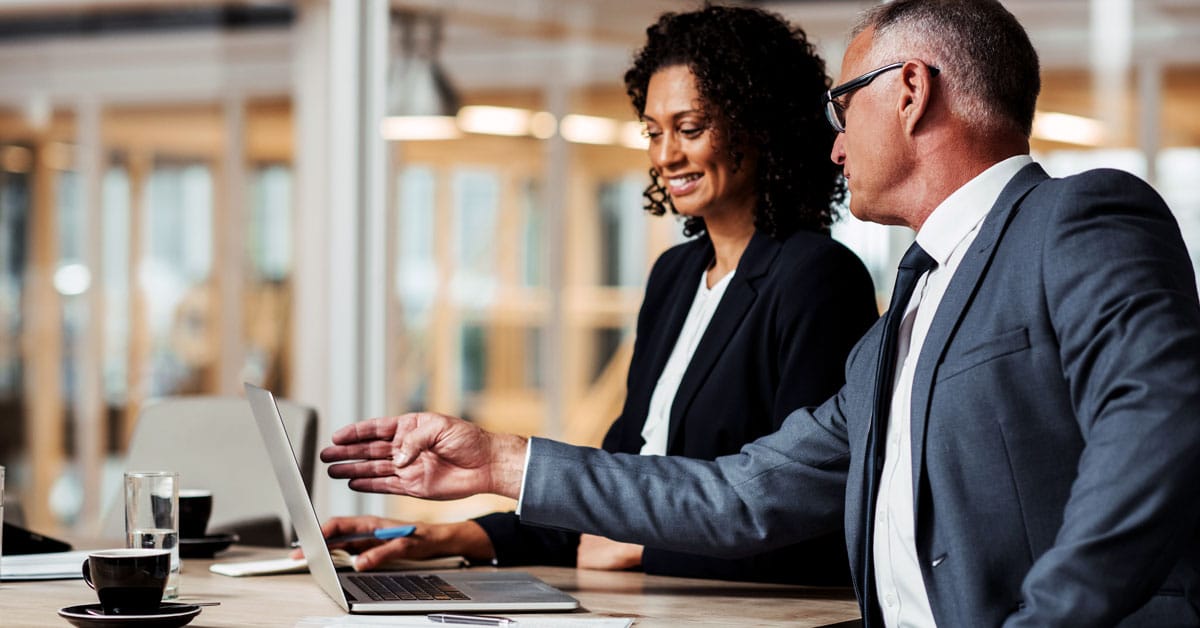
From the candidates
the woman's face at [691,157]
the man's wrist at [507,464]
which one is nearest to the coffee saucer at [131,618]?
the man's wrist at [507,464]

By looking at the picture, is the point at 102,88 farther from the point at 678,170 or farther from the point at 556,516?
the point at 556,516

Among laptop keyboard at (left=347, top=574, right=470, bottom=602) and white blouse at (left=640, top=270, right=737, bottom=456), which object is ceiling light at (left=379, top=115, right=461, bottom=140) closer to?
white blouse at (left=640, top=270, right=737, bottom=456)

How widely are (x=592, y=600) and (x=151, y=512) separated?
622 millimetres

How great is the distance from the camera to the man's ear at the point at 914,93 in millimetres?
1774

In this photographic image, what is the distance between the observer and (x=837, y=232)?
18.6ft

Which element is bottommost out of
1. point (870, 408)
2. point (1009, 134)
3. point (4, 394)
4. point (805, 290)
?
point (4, 394)

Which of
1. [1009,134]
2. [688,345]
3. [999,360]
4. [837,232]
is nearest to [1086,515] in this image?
[999,360]

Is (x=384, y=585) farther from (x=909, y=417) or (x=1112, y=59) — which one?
(x=1112, y=59)

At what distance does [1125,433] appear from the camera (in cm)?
141

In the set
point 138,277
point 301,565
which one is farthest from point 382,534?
point 138,277

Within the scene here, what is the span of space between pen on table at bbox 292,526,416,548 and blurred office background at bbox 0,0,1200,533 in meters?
3.00

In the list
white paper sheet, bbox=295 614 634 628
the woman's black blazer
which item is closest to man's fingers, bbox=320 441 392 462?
white paper sheet, bbox=295 614 634 628

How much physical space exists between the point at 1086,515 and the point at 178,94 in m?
5.88

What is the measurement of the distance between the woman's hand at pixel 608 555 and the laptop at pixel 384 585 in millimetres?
271
